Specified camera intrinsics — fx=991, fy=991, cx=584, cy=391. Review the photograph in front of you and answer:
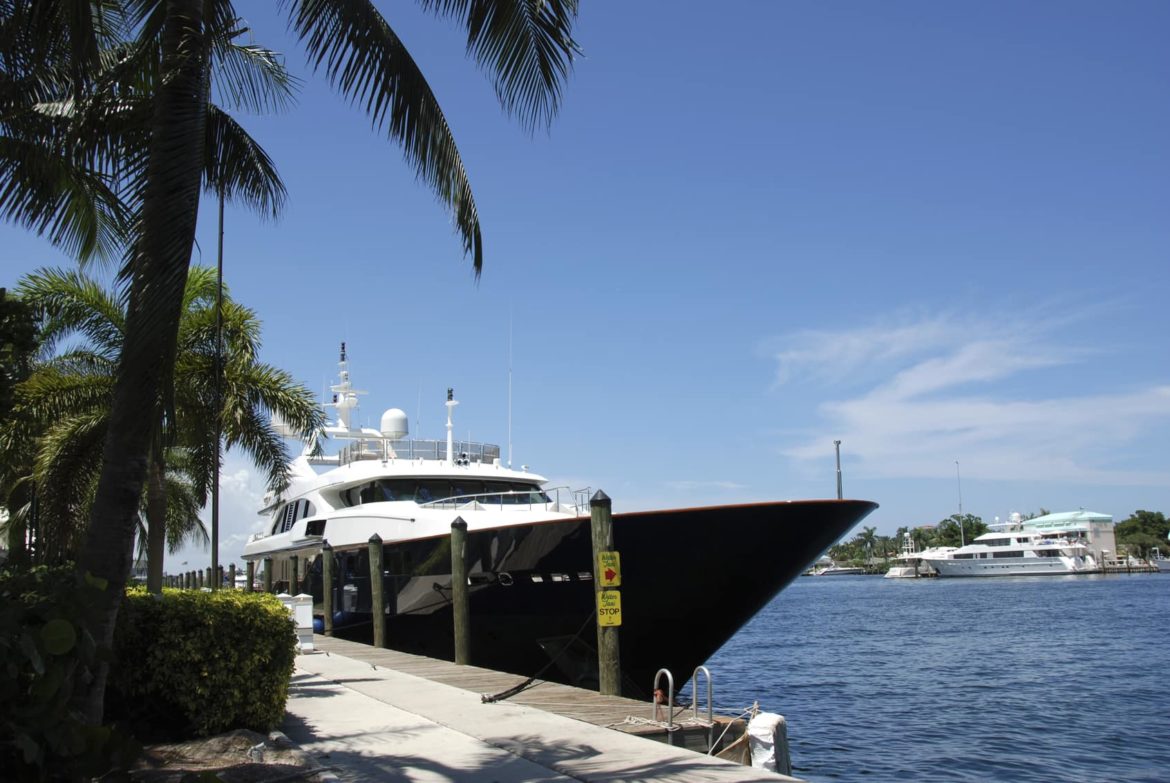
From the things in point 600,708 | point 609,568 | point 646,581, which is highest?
point 609,568

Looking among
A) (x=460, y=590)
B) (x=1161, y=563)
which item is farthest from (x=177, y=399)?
(x=1161, y=563)

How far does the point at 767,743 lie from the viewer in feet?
29.6

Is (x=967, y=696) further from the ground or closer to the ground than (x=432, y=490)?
closer to the ground

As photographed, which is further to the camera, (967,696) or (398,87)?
(967,696)

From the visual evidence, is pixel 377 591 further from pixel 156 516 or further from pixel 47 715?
pixel 47 715

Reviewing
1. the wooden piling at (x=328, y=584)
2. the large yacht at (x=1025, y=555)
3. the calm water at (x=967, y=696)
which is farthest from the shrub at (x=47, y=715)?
the large yacht at (x=1025, y=555)

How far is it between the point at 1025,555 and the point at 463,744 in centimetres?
11015

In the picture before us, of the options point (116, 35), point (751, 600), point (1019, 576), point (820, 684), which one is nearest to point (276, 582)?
point (820, 684)

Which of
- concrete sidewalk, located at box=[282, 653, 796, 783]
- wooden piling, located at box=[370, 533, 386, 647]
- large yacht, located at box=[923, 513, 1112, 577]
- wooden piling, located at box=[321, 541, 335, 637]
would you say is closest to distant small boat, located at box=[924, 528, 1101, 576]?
large yacht, located at box=[923, 513, 1112, 577]

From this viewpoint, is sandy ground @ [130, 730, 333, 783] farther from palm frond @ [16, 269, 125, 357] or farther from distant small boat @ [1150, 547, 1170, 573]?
distant small boat @ [1150, 547, 1170, 573]

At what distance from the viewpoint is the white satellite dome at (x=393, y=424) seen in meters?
24.3

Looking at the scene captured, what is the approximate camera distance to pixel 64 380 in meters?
18.0

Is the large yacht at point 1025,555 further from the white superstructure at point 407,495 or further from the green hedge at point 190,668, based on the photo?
the green hedge at point 190,668

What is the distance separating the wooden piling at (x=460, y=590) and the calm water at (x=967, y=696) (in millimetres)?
4854
